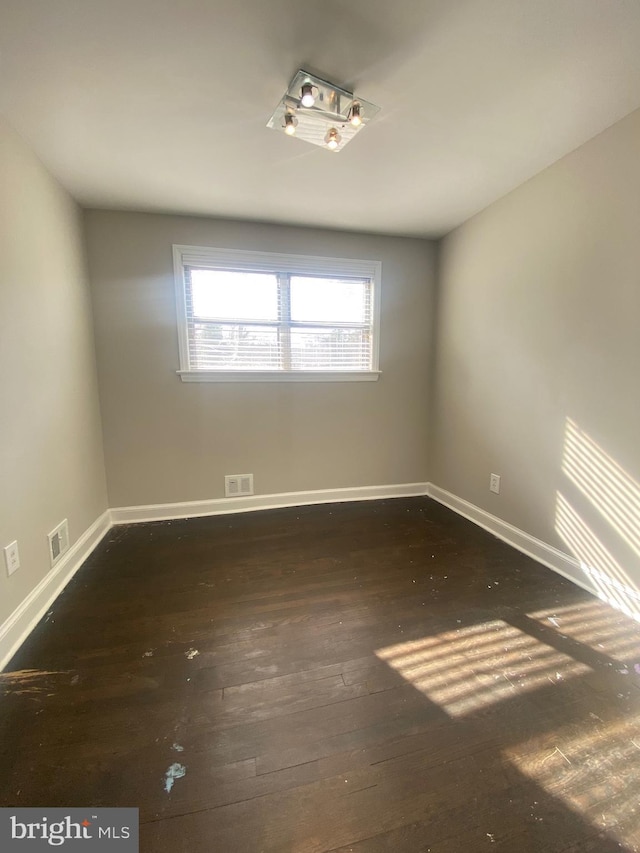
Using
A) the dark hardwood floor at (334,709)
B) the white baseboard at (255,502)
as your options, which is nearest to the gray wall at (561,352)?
the dark hardwood floor at (334,709)

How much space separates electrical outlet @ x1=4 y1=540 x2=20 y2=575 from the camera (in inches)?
59.0

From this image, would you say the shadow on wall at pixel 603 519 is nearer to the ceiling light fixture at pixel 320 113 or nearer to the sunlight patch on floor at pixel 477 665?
the sunlight patch on floor at pixel 477 665

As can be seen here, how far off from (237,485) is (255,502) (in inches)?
8.7

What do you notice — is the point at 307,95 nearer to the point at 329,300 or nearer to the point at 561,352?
the point at 329,300

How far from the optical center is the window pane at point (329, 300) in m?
2.91

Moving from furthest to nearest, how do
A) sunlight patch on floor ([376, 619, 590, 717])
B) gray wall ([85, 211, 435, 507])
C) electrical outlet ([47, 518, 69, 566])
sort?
gray wall ([85, 211, 435, 507]) < electrical outlet ([47, 518, 69, 566]) < sunlight patch on floor ([376, 619, 590, 717])

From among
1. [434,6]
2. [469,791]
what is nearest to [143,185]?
[434,6]

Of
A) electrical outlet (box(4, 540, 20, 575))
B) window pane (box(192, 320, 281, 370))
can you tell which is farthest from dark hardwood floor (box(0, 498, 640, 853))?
window pane (box(192, 320, 281, 370))

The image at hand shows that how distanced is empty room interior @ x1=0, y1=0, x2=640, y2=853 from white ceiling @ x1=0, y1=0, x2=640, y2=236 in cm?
1

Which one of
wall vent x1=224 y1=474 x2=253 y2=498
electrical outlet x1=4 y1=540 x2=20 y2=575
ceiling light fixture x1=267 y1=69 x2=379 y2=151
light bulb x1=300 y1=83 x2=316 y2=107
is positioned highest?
ceiling light fixture x1=267 y1=69 x2=379 y2=151

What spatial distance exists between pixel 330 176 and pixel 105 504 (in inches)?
111

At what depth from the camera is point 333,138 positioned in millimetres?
1647

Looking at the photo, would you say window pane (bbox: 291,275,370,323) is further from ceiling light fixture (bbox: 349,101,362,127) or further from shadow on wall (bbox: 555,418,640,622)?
shadow on wall (bbox: 555,418,640,622)

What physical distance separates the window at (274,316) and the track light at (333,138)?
116 cm
